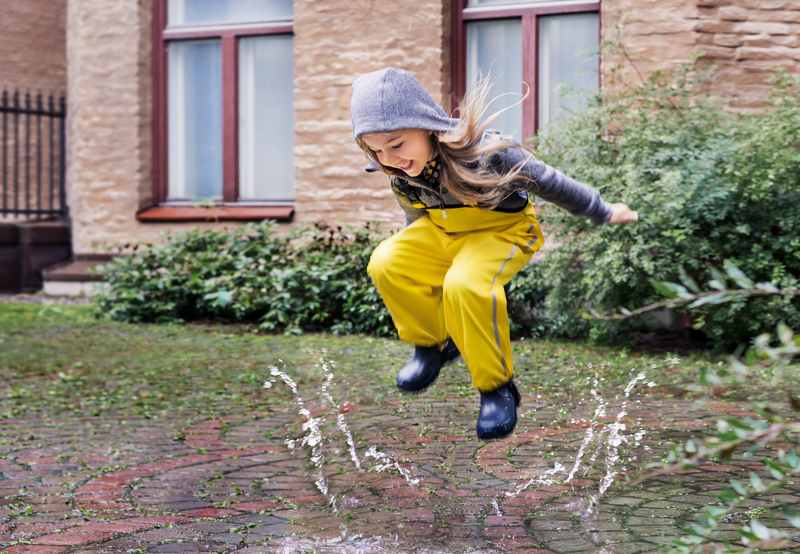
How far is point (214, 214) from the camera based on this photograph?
10.5 meters

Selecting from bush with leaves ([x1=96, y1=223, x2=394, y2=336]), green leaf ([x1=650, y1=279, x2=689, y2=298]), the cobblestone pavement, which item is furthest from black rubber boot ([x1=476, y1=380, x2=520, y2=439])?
bush with leaves ([x1=96, y1=223, x2=394, y2=336])

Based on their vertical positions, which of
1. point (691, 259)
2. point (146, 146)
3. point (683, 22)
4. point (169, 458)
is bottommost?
point (169, 458)

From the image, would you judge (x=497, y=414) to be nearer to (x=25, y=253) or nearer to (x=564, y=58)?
(x=564, y=58)

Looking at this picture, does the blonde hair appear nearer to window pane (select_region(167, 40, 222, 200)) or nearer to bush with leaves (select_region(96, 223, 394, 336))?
bush with leaves (select_region(96, 223, 394, 336))

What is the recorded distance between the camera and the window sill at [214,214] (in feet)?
33.8

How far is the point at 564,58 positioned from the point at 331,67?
2107 mm

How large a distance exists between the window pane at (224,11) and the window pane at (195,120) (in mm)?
227

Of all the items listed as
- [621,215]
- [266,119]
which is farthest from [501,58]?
[621,215]

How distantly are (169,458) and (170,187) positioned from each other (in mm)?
7023

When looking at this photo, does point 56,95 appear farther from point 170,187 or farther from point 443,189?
point 443,189

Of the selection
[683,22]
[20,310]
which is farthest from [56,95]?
[683,22]

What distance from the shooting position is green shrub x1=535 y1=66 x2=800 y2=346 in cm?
670

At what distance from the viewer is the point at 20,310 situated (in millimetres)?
10305

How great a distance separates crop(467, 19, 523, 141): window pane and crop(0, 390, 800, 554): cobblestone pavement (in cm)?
462
